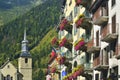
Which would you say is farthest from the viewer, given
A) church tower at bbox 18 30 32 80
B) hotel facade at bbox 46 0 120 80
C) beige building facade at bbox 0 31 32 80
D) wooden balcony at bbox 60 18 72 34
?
church tower at bbox 18 30 32 80

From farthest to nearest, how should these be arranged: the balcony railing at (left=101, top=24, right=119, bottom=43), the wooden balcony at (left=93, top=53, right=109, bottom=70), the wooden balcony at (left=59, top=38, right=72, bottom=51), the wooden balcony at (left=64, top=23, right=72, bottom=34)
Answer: the wooden balcony at (left=64, top=23, right=72, bottom=34) < the wooden balcony at (left=59, top=38, right=72, bottom=51) < the wooden balcony at (left=93, top=53, right=109, bottom=70) < the balcony railing at (left=101, top=24, right=119, bottom=43)

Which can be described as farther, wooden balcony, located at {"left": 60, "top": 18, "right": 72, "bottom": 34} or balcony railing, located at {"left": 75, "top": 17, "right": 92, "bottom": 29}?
wooden balcony, located at {"left": 60, "top": 18, "right": 72, "bottom": 34}

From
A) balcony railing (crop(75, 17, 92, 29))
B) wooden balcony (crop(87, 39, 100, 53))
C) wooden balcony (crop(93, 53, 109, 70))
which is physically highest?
balcony railing (crop(75, 17, 92, 29))

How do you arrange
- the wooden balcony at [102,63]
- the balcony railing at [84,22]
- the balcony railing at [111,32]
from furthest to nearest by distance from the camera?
the balcony railing at [84,22] < the wooden balcony at [102,63] < the balcony railing at [111,32]

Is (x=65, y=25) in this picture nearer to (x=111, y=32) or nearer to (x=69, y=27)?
(x=69, y=27)

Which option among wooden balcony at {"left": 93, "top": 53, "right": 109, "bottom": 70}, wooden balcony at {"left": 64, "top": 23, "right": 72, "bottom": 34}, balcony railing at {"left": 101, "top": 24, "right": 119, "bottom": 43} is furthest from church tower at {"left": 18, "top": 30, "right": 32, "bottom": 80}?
balcony railing at {"left": 101, "top": 24, "right": 119, "bottom": 43}

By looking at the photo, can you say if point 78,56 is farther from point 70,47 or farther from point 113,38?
point 113,38

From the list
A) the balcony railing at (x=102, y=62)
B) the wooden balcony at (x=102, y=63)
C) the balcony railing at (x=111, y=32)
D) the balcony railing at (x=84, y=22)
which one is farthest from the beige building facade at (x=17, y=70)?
the balcony railing at (x=111, y=32)

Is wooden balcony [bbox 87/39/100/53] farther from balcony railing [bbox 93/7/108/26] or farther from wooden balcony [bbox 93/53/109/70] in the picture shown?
balcony railing [bbox 93/7/108/26]

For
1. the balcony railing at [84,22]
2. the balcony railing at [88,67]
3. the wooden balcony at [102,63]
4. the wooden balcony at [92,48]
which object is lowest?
the balcony railing at [88,67]

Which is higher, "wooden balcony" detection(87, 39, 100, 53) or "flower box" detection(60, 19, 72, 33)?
"flower box" detection(60, 19, 72, 33)

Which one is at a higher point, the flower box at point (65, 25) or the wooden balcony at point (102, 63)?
the flower box at point (65, 25)

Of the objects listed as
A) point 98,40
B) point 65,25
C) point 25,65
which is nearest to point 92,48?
point 98,40

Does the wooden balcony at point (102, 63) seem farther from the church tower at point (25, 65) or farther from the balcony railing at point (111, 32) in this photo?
the church tower at point (25, 65)
